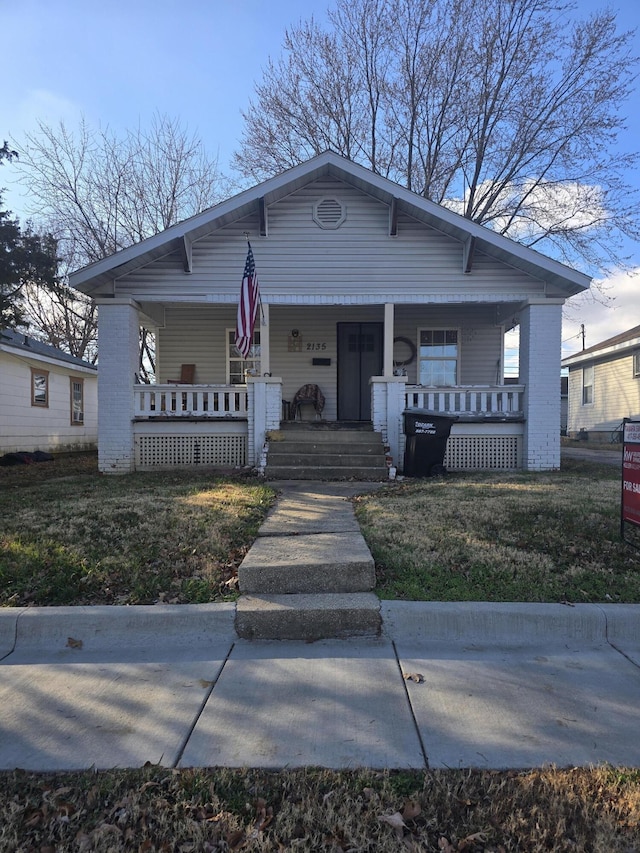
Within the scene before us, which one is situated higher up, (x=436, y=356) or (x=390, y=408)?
(x=436, y=356)

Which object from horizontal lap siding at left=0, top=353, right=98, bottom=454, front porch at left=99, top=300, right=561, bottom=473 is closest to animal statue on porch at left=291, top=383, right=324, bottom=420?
front porch at left=99, top=300, right=561, bottom=473

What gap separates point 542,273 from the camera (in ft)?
33.3

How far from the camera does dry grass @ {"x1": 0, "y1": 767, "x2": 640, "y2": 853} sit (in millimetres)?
1927

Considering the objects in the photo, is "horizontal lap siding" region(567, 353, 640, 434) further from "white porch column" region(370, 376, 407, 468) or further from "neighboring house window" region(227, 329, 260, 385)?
"neighboring house window" region(227, 329, 260, 385)

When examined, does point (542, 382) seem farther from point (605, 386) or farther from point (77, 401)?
point (77, 401)

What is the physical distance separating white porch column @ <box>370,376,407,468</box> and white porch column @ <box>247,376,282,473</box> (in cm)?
195

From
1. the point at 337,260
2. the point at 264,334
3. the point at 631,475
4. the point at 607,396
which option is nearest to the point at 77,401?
the point at 264,334

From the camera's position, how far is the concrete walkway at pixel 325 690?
248 cm

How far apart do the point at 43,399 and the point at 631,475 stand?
57.0 feet

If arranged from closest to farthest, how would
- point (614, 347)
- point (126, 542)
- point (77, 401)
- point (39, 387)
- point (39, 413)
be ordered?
point (126, 542) < point (39, 413) < point (39, 387) < point (77, 401) < point (614, 347)

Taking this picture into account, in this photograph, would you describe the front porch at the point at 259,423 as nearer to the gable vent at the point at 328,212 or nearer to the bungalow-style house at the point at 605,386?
the gable vent at the point at 328,212

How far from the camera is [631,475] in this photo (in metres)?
4.89

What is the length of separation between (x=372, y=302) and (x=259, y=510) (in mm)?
5855

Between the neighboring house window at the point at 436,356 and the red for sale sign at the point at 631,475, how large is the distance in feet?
26.5
